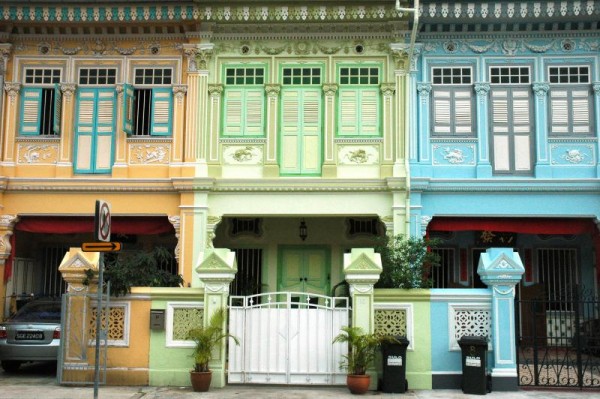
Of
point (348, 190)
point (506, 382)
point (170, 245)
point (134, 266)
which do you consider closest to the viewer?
point (506, 382)

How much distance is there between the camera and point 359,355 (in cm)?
1152

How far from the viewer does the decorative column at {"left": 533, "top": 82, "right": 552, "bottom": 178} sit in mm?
16328

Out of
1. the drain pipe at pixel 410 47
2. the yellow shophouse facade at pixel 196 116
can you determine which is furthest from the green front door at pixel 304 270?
the drain pipe at pixel 410 47

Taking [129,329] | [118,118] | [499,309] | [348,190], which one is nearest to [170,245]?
[118,118]

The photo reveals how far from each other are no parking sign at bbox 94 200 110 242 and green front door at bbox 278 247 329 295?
8.56m

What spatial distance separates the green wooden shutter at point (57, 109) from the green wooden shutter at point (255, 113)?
14.1 ft

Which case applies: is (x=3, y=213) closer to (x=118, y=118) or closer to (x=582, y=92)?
(x=118, y=118)

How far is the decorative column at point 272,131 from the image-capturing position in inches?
651

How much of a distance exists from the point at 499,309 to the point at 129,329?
6142 mm

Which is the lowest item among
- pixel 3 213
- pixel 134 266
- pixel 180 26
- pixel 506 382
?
pixel 506 382

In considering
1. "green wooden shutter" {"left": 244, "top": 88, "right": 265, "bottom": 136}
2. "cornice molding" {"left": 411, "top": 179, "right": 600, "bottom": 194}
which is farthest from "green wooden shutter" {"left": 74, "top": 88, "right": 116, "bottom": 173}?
"cornice molding" {"left": 411, "top": 179, "right": 600, "bottom": 194}

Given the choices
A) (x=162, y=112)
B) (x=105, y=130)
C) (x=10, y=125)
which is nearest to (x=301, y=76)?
(x=162, y=112)

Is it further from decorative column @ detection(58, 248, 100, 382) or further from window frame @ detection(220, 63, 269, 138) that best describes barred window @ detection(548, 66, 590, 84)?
decorative column @ detection(58, 248, 100, 382)

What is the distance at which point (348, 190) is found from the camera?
16375 millimetres
